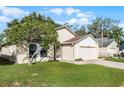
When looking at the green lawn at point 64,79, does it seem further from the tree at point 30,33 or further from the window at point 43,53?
the window at point 43,53

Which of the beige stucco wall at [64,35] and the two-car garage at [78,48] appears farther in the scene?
the beige stucco wall at [64,35]

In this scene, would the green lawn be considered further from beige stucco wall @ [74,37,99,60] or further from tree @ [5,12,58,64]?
beige stucco wall @ [74,37,99,60]

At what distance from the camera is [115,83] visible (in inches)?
528

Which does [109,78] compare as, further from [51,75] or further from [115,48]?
[115,48]

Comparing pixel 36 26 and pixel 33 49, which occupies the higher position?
pixel 36 26

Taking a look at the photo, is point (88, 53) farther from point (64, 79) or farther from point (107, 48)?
point (64, 79)

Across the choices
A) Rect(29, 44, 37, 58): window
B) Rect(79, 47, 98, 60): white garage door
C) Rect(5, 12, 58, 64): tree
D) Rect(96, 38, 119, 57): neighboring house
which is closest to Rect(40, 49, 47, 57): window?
Rect(29, 44, 37, 58): window

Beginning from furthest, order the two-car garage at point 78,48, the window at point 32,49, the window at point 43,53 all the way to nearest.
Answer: the two-car garage at point 78,48, the window at point 43,53, the window at point 32,49

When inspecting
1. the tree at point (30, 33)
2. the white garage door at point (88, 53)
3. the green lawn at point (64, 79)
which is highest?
the tree at point (30, 33)

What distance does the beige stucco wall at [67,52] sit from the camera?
2795 cm

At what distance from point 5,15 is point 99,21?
1124 inches

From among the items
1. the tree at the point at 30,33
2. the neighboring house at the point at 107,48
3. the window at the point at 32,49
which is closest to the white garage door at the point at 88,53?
the window at the point at 32,49

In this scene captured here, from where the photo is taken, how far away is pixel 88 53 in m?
30.1
